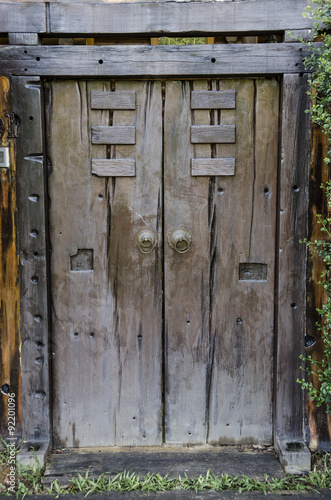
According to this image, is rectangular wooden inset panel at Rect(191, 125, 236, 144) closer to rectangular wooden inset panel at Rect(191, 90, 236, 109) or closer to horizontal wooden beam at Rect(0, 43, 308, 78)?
rectangular wooden inset panel at Rect(191, 90, 236, 109)

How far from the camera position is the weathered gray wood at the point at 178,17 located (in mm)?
2496

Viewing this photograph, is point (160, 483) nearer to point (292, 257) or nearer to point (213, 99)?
point (292, 257)

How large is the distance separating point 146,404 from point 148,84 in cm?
195

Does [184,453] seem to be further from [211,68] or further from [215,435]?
[211,68]

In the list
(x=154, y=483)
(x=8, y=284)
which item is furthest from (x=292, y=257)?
(x=8, y=284)

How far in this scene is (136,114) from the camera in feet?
8.63

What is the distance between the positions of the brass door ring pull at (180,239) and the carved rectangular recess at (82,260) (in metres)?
0.50

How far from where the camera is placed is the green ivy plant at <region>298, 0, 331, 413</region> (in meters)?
2.37

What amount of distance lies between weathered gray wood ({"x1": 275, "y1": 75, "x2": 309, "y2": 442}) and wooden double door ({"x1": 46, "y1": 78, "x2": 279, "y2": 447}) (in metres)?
0.09

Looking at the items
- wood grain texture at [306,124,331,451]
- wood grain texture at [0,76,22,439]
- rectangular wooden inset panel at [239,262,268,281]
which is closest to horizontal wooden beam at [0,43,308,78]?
wood grain texture at [0,76,22,439]

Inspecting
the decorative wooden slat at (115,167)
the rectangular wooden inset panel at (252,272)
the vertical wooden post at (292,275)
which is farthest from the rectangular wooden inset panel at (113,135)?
the rectangular wooden inset panel at (252,272)

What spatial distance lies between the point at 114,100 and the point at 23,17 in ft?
2.18

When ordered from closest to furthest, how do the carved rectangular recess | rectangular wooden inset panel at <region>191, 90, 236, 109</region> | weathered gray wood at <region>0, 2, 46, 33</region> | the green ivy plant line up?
the green ivy plant < weathered gray wood at <region>0, 2, 46, 33</region> < rectangular wooden inset panel at <region>191, 90, 236, 109</region> < the carved rectangular recess

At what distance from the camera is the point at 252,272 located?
2742 millimetres
